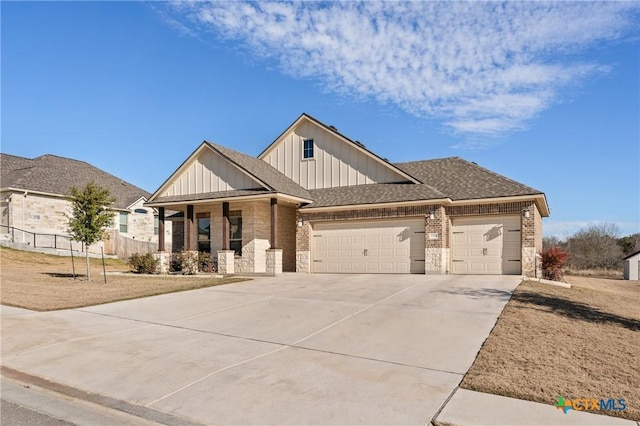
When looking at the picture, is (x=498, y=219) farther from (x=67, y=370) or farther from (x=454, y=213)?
(x=67, y=370)

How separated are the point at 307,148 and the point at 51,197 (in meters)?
19.2

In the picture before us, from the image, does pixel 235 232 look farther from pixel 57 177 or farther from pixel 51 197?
pixel 57 177

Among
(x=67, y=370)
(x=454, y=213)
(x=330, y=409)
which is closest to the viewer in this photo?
(x=330, y=409)

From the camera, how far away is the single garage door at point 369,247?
1859cm

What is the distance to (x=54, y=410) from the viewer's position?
550 centimetres

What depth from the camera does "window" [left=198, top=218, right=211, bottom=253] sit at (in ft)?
70.9

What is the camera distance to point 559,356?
275 inches

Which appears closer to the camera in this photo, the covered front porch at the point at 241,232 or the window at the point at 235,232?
the covered front porch at the point at 241,232

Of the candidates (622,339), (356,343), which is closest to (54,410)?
(356,343)

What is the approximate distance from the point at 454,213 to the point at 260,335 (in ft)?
39.9

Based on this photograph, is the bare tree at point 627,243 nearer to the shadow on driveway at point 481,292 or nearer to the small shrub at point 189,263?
the shadow on driveway at point 481,292

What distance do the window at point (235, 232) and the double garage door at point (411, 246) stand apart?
3.92 meters

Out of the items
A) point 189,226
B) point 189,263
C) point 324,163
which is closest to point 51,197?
point 189,226

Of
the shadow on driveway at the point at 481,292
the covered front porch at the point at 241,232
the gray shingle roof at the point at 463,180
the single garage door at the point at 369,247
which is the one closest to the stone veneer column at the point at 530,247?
the gray shingle roof at the point at 463,180
